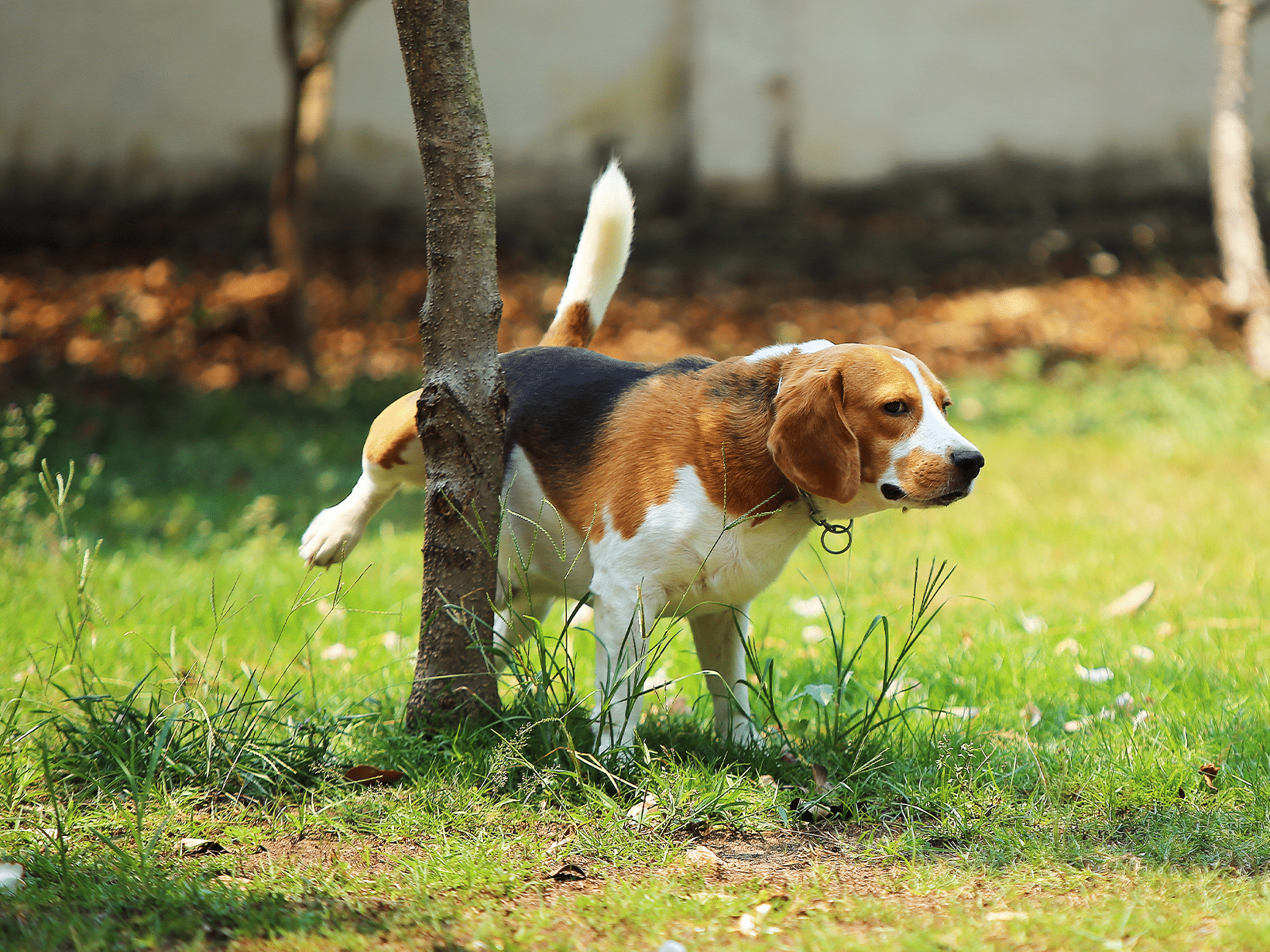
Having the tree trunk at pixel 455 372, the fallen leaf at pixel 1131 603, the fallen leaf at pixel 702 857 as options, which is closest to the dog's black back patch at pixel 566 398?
the tree trunk at pixel 455 372

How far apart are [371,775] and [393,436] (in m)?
0.83

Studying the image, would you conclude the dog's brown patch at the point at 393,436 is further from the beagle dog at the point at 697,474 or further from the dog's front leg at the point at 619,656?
the dog's front leg at the point at 619,656

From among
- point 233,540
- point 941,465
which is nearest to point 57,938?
point 941,465

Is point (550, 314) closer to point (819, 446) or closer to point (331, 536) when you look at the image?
point (331, 536)

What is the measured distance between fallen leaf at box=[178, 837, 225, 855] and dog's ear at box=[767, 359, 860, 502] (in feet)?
4.37

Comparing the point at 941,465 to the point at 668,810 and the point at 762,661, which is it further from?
the point at 762,661

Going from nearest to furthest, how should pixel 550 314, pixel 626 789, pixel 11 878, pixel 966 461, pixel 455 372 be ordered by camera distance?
pixel 11 878, pixel 966 461, pixel 626 789, pixel 455 372, pixel 550 314

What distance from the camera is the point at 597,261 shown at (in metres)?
3.03

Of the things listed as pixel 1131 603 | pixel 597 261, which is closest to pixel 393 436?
pixel 597 261

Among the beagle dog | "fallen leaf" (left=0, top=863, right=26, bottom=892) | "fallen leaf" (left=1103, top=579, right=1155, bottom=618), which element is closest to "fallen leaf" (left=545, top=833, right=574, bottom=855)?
the beagle dog

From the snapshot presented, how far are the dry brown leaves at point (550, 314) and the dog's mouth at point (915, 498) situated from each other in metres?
5.80

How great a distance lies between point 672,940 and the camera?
6.13 ft

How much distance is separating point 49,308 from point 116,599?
19.0ft

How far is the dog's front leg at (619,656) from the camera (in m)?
2.40
